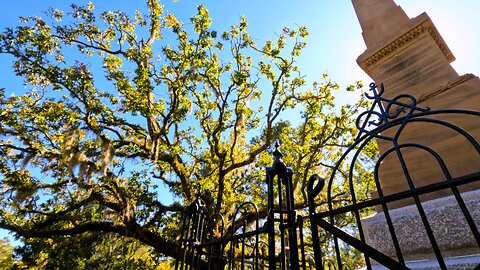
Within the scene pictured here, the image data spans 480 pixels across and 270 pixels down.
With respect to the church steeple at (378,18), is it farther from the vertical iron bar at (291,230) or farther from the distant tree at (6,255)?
the distant tree at (6,255)

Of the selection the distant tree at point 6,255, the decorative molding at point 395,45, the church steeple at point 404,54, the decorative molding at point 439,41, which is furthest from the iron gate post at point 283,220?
the distant tree at point 6,255

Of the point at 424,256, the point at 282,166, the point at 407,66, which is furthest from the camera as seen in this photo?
the point at 407,66

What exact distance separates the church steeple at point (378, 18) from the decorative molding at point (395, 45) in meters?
0.19

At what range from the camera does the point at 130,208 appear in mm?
8141

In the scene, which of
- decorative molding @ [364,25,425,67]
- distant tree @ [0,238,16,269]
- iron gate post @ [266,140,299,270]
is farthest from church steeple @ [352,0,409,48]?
distant tree @ [0,238,16,269]

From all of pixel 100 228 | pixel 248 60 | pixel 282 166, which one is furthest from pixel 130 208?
pixel 282 166

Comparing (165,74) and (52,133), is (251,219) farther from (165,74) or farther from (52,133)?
(52,133)

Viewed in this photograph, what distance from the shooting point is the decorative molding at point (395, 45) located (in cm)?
302

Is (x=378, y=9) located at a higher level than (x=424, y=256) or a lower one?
higher

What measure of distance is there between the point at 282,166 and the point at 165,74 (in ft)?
25.3

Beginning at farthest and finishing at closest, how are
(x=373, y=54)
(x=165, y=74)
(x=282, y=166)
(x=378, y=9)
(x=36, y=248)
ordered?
1. (x=36, y=248)
2. (x=165, y=74)
3. (x=378, y=9)
4. (x=373, y=54)
5. (x=282, y=166)

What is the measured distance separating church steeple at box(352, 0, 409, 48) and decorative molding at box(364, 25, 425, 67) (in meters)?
0.19

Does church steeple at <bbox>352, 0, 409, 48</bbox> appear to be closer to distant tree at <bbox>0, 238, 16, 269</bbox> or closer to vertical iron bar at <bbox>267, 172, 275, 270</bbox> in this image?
vertical iron bar at <bbox>267, 172, 275, 270</bbox>

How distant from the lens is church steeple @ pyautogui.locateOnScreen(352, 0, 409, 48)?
135 inches
